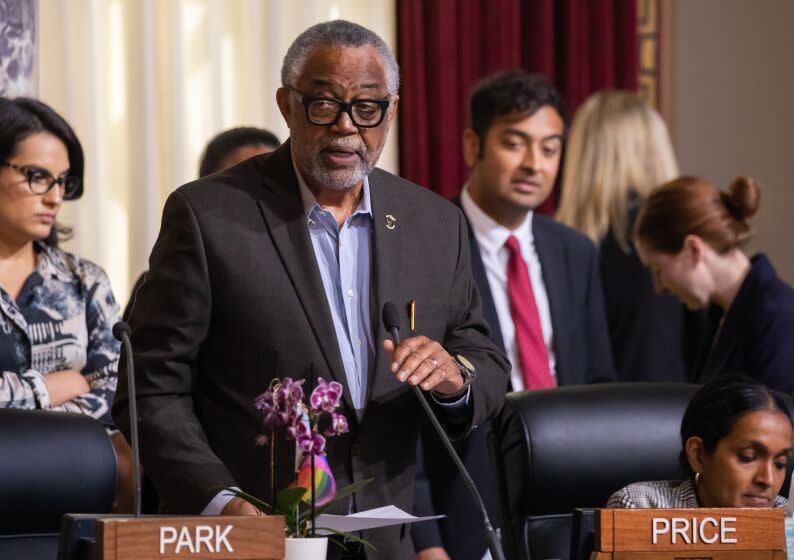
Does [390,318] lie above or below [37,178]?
below

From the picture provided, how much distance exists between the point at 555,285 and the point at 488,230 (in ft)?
0.81

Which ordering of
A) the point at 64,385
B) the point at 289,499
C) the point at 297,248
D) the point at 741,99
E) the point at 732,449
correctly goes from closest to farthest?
1. the point at 289,499
2. the point at 297,248
3. the point at 732,449
4. the point at 64,385
5. the point at 741,99

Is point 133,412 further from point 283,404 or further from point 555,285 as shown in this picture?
point 555,285

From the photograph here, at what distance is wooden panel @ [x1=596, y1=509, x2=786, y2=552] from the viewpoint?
6.27 ft

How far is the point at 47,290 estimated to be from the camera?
11.1ft

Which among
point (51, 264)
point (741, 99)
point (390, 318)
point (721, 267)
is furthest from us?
point (741, 99)

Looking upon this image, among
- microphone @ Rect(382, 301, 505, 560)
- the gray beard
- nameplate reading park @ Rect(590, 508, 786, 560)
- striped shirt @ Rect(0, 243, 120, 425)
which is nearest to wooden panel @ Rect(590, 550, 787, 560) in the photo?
nameplate reading park @ Rect(590, 508, 786, 560)

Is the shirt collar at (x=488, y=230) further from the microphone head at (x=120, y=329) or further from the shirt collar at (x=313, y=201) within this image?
the microphone head at (x=120, y=329)

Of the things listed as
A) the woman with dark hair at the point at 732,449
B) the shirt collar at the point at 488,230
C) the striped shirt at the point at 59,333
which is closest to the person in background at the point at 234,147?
the striped shirt at the point at 59,333

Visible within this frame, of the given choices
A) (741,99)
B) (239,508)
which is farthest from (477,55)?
(239,508)

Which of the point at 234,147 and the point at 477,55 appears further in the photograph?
the point at 477,55

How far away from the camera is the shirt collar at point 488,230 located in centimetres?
387

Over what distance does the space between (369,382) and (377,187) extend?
1.28ft

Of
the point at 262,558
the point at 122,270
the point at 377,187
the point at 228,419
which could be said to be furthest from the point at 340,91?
the point at 122,270
